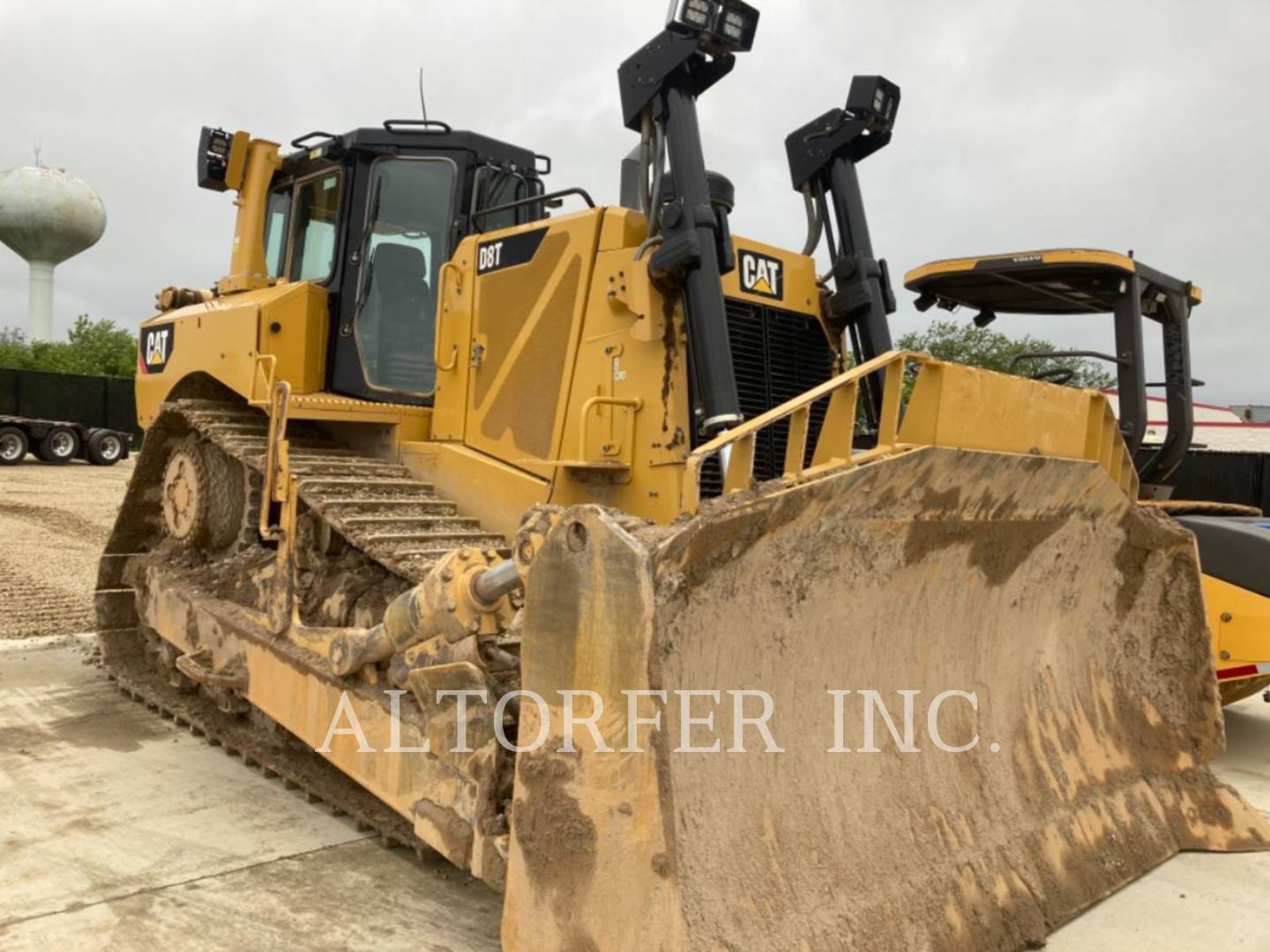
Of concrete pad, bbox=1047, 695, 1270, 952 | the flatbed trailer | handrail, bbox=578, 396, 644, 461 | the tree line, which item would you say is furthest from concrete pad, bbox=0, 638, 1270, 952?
the tree line

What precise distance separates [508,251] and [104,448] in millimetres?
20998

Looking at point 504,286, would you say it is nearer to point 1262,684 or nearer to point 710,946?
point 710,946

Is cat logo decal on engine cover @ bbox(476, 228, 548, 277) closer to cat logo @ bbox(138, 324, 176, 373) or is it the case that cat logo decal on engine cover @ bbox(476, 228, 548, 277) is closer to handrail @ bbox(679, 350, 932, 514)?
handrail @ bbox(679, 350, 932, 514)

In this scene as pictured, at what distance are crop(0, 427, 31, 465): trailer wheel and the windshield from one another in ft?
63.3

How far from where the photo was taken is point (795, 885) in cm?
270

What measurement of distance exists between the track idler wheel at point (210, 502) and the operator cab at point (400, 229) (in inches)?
29.3

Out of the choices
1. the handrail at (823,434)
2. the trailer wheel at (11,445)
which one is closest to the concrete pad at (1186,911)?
the handrail at (823,434)

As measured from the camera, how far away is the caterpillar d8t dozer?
2592mm

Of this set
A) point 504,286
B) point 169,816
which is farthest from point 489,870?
point 504,286

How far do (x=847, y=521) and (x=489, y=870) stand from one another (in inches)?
52.8

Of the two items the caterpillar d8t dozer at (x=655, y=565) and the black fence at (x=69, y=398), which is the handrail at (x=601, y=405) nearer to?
the caterpillar d8t dozer at (x=655, y=565)

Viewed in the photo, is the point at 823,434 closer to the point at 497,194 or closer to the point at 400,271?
the point at 497,194

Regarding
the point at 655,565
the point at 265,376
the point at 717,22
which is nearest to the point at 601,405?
the point at 717,22

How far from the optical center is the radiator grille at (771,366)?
4.22 meters
